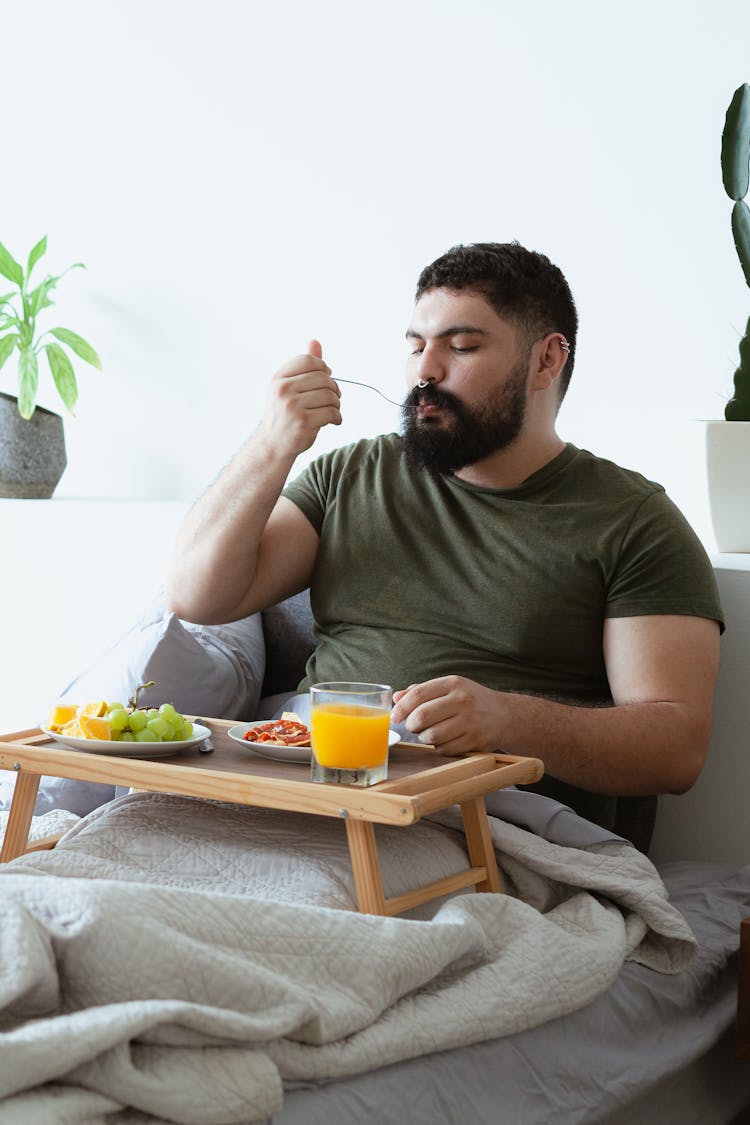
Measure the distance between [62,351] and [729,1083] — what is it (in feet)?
6.96

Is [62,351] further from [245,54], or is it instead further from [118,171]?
[245,54]

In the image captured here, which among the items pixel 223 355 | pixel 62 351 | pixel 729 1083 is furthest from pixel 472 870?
pixel 62 351

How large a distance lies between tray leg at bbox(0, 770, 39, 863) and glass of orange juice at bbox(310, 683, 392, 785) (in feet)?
1.12

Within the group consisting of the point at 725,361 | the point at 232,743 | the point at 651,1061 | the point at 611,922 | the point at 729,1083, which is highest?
the point at 725,361

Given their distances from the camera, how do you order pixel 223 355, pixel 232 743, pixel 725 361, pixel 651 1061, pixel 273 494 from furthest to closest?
1. pixel 223 355
2. pixel 725 361
3. pixel 273 494
4. pixel 232 743
5. pixel 651 1061

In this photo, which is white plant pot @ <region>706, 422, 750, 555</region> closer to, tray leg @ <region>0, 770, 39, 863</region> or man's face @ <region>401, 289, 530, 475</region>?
man's face @ <region>401, 289, 530, 475</region>

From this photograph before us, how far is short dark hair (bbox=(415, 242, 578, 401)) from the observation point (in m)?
1.88

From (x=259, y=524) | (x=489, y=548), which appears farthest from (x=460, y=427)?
(x=259, y=524)

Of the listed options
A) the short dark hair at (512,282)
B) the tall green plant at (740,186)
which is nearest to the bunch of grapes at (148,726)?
the short dark hair at (512,282)

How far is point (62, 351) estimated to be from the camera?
9.63 ft

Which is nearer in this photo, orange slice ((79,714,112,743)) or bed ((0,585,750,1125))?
bed ((0,585,750,1125))

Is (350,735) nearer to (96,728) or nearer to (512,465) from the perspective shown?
(96,728)

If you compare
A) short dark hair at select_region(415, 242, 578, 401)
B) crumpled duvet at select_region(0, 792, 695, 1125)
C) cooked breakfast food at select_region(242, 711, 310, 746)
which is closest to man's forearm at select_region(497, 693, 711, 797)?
crumpled duvet at select_region(0, 792, 695, 1125)

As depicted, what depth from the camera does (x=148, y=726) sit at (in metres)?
1.35
